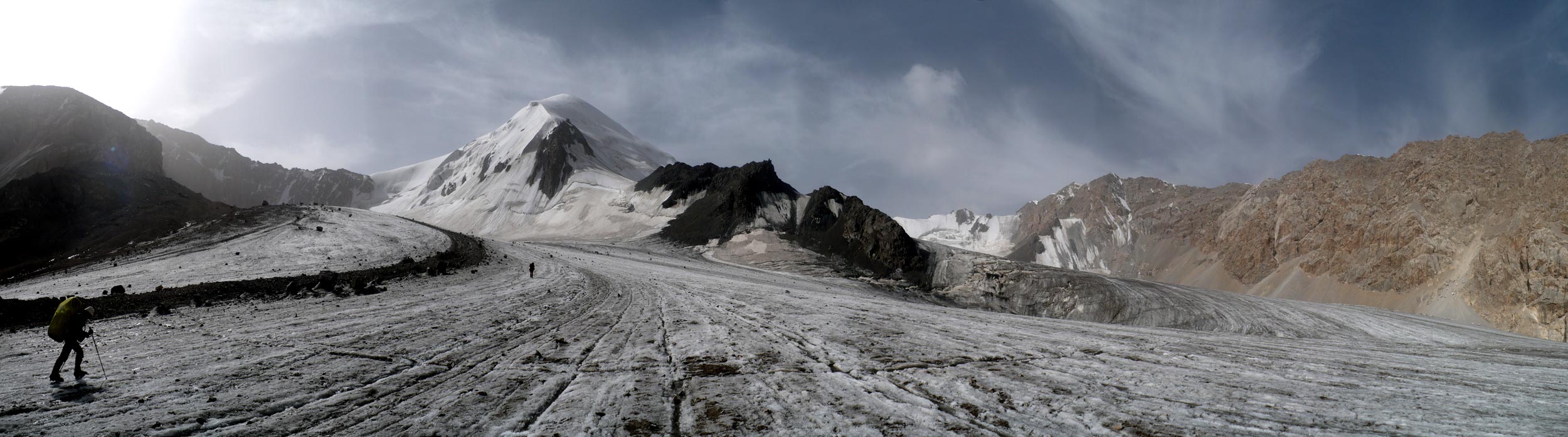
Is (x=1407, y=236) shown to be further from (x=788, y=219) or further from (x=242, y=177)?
(x=242, y=177)

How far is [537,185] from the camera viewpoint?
93.9 meters

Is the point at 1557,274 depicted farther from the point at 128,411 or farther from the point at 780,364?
the point at 128,411

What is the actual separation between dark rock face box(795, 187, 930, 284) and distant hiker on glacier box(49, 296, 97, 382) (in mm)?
43689

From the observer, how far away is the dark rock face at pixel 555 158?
305 feet

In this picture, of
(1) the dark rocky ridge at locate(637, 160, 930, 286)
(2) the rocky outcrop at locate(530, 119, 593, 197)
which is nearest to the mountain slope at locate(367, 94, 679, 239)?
(2) the rocky outcrop at locate(530, 119, 593, 197)

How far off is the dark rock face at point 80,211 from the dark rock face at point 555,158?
47325 mm

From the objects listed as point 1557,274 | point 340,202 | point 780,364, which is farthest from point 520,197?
point 1557,274

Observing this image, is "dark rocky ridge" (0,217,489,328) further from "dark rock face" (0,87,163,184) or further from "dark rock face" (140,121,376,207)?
"dark rock face" (140,121,376,207)

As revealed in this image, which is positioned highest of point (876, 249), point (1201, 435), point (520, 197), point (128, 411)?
point (520, 197)

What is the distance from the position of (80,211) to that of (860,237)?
5987cm

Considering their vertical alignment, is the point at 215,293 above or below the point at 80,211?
below

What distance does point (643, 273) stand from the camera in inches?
1211

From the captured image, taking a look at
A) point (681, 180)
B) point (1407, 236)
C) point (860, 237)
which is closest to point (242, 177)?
point (681, 180)

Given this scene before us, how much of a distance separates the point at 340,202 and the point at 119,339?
13871 cm
